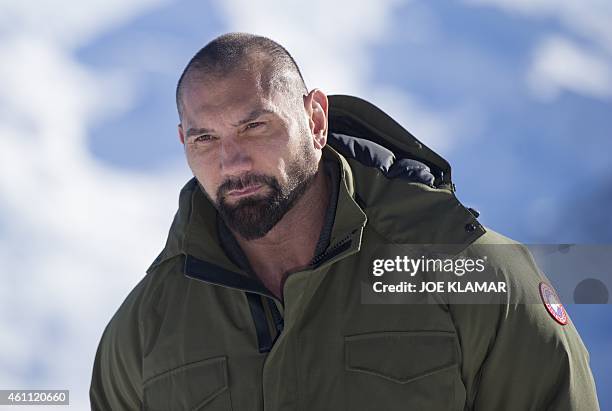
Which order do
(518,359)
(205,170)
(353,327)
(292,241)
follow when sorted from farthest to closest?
(292,241), (205,170), (353,327), (518,359)

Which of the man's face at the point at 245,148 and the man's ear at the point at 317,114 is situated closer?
the man's face at the point at 245,148

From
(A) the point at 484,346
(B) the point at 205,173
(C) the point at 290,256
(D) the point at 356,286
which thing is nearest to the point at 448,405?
(A) the point at 484,346

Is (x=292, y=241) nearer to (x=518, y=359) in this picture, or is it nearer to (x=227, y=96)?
(x=227, y=96)

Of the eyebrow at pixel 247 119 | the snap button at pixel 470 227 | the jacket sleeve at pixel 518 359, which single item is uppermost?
the eyebrow at pixel 247 119

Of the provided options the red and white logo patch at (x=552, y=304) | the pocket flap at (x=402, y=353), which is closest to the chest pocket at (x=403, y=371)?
the pocket flap at (x=402, y=353)

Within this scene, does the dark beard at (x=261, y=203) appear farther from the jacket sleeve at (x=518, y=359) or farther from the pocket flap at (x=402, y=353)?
the jacket sleeve at (x=518, y=359)

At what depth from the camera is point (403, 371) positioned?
10.8ft

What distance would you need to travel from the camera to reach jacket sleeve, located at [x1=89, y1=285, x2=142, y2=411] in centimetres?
367

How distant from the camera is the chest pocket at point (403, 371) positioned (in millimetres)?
3238

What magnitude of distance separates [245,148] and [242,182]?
0.12m

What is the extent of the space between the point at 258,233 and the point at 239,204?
0.49 feet

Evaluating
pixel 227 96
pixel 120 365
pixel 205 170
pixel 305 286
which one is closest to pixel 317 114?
pixel 227 96

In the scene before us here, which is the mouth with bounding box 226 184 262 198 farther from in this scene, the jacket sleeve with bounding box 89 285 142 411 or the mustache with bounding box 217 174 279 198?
the jacket sleeve with bounding box 89 285 142 411

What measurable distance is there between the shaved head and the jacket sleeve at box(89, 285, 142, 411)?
817 mm
